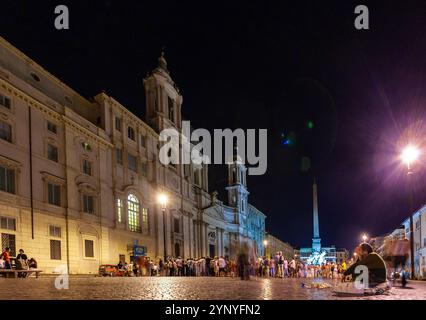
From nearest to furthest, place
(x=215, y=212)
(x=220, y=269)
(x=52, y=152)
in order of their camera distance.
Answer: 1. (x=220, y=269)
2. (x=52, y=152)
3. (x=215, y=212)

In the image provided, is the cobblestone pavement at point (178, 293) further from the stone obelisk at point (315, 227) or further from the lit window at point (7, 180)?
the stone obelisk at point (315, 227)

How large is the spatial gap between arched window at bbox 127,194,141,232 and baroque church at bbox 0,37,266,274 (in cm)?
11

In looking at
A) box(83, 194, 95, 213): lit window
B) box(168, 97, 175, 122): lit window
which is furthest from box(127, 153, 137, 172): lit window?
box(168, 97, 175, 122): lit window

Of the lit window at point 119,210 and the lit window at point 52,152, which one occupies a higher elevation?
the lit window at point 52,152

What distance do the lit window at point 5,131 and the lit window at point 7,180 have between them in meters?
2.11

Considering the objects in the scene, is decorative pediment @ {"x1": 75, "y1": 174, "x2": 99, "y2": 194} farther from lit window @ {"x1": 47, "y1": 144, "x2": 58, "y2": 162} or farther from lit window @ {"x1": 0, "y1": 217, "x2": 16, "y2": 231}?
lit window @ {"x1": 0, "y1": 217, "x2": 16, "y2": 231}

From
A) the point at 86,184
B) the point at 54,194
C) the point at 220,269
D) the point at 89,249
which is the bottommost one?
the point at 220,269

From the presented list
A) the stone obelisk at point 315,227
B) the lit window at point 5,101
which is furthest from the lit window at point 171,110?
the stone obelisk at point 315,227

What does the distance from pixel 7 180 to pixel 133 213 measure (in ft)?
54.3

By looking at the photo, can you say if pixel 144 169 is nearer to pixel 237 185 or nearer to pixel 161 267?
pixel 161 267

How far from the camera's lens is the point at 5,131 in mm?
25406

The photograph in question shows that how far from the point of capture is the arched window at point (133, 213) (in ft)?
129

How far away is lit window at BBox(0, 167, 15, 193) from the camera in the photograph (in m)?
24.6

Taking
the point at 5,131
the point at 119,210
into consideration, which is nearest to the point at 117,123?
the point at 119,210
